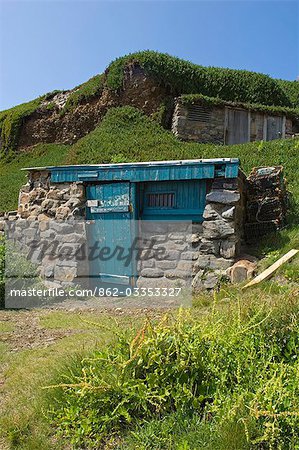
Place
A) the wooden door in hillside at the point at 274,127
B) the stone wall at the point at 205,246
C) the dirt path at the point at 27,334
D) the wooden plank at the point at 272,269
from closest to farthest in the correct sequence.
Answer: the dirt path at the point at 27,334
the wooden plank at the point at 272,269
the stone wall at the point at 205,246
the wooden door in hillside at the point at 274,127

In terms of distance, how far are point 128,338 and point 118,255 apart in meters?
5.10

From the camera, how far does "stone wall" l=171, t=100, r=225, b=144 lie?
653 inches

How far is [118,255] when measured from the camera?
834 cm

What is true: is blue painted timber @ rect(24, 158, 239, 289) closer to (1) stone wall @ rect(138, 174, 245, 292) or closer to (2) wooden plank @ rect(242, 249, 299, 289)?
(1) stone wall @ rect(138, 174, 245, 292)

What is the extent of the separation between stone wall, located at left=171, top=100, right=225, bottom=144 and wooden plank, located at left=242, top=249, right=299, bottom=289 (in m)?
10.4

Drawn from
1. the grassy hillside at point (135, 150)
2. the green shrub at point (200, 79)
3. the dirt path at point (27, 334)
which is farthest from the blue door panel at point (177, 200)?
the green shrub at point (200, 79)

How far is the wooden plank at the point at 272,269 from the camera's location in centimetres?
636

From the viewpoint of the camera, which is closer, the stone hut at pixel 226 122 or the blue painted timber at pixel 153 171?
the blue painted timber at pixel 153 171

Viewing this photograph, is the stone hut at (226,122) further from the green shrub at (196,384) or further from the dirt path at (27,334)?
the green shrub at (196,384)

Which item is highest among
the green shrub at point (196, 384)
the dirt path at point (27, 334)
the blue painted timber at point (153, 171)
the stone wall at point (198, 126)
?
the stone wall at point (198, 126)

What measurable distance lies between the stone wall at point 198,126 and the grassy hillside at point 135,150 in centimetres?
62

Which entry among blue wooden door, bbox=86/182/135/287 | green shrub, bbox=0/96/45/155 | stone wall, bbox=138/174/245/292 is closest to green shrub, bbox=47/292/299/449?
stone wall, bbox=138/174/245/292

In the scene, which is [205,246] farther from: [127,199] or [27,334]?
[27,334]

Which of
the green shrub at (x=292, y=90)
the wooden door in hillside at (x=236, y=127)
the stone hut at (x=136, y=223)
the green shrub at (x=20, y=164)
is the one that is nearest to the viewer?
the stone hut at (x=136, y=223)
